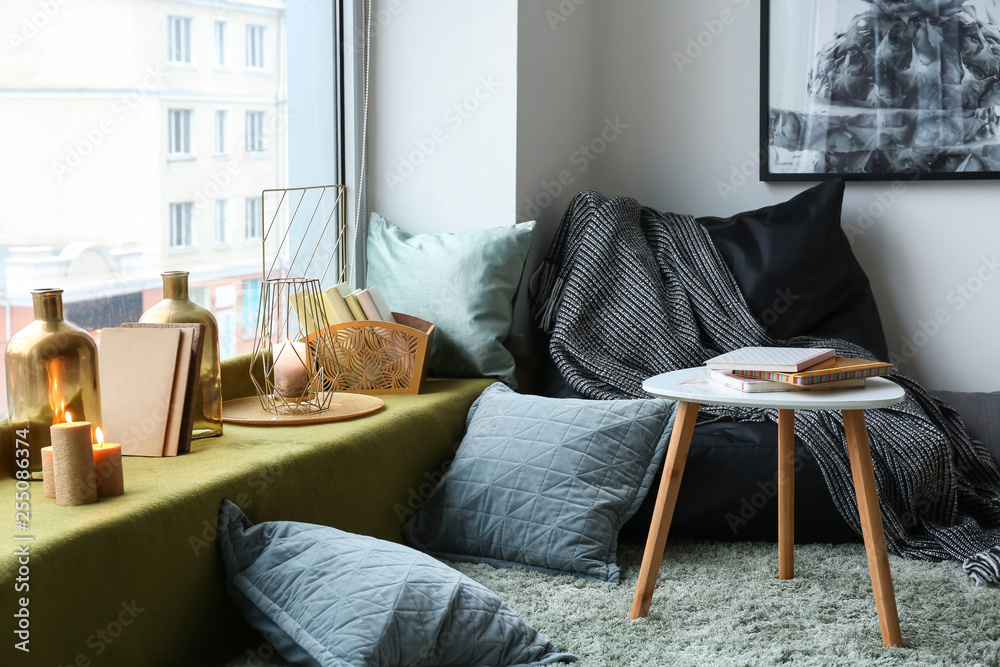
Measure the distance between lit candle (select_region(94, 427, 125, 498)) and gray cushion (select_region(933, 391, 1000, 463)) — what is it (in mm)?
2036

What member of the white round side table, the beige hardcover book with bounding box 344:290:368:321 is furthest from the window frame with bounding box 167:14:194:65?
the white round side table

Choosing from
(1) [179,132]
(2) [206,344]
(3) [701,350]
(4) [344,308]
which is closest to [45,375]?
(2) [206,344]

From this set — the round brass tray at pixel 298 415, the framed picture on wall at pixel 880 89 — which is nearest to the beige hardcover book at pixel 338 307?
the round brass tray at pixel 298 415

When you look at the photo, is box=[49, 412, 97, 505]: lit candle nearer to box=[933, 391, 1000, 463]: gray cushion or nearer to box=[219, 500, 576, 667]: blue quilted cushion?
box=[219, 500, 576, 667]: blue quilted cushion

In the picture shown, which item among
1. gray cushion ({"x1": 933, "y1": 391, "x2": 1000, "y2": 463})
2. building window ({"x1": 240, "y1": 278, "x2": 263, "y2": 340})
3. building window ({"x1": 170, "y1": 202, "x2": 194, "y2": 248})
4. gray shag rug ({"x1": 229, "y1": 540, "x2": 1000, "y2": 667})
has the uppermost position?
building window ({"x1": 170, "y1": 202, "x2": 194, "y2": 248})

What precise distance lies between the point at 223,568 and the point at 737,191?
2.04 metres

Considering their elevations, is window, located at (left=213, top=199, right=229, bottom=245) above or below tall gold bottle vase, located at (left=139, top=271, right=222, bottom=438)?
above

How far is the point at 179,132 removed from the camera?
2.05m

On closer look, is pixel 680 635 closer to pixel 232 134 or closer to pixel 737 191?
pixel 232 134

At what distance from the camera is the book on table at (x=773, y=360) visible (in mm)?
1639

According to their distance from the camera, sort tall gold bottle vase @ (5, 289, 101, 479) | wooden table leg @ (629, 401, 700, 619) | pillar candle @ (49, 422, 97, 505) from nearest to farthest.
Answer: pillar candle @ (49, 422, 97, 505) < tall gold bottle vase @ (5, 289, 101, 479) < wooden table leg @ (629, 401, 700, 619)

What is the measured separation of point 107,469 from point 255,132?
1137 mm

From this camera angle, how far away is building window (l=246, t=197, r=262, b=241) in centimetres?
232

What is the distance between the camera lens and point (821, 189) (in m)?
2.71
